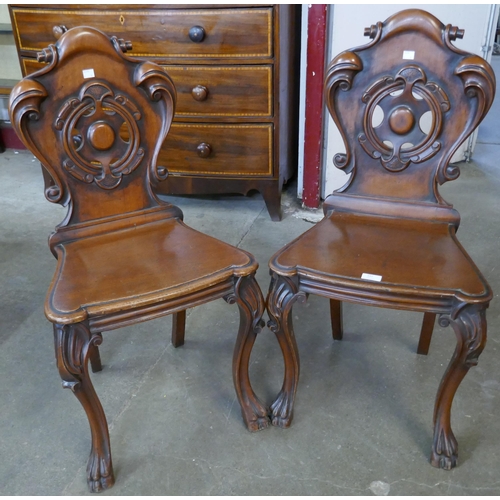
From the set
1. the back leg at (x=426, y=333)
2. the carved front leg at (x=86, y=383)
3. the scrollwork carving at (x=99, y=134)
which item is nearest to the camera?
the carved front leg at (x=86, y=383)

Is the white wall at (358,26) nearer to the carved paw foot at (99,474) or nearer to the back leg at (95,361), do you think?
the back leg at (95,361)

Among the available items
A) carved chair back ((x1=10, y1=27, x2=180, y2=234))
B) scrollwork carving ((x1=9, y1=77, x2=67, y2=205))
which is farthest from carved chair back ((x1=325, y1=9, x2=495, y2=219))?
scrollwork carving ((x1=9, y1=77, x2=67, y2=205))

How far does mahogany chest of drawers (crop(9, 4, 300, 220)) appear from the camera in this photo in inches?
100

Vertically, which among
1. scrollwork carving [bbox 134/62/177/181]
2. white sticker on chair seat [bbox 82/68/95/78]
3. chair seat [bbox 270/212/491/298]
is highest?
white sticker on chair seat [bbox 82/68/95/78]

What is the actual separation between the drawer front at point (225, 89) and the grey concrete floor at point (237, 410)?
0.87 m

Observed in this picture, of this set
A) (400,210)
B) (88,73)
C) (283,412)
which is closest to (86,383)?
(283,412)

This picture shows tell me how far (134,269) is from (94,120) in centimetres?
49

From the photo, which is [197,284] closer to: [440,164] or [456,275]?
[456,275]

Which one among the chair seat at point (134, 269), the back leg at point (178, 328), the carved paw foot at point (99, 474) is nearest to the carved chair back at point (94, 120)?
the chair seat at point (134, 269)

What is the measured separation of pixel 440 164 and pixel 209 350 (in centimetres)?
106

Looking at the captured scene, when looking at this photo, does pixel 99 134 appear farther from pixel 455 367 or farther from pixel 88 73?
pixel 455 367

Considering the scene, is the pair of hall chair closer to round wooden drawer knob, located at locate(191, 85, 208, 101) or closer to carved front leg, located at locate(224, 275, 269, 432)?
carved front leg, located at locate(224, 275, 269, 432)

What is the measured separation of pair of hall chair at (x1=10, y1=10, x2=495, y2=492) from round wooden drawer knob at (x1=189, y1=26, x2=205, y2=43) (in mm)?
972

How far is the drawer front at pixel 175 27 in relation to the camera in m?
2.52
